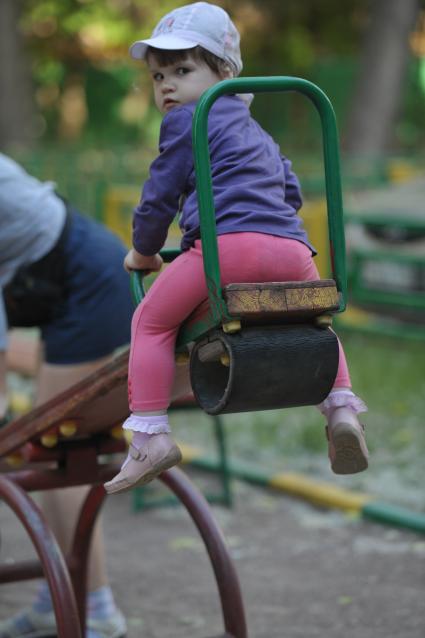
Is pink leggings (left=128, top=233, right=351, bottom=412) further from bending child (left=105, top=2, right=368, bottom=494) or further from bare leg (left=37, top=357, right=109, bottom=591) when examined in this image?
bare leg (left=37, top=357, right=109, bottom=591)

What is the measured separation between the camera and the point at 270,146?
2424 millimetres

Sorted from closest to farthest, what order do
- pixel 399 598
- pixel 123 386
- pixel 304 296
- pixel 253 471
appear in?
1. pixel 304 296
2. pixel 123 386
3. pixel 399 598
4. pixel 253 471

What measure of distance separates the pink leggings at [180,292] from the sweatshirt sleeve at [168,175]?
103 millimetres

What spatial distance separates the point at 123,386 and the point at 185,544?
2.22 m

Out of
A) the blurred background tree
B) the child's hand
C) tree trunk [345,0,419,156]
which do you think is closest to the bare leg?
the child's hand

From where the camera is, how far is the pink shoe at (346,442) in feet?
7.68

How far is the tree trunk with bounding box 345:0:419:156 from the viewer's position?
746 inches

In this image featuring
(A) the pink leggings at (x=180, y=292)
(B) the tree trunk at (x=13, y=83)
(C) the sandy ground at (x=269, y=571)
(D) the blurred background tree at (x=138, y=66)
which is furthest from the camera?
(D) the blurred background tree at (x=138, y=66)

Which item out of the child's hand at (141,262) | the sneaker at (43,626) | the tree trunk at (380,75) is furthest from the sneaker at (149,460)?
the tree trunk at (380,75)

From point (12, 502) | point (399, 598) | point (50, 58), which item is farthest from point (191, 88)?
point (50, 58)

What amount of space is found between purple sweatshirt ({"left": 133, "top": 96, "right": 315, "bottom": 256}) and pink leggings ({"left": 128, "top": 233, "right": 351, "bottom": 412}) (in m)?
0.03

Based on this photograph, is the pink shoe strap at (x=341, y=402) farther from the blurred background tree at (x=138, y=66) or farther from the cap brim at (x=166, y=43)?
the blurred background tree at (x=138, y=66)

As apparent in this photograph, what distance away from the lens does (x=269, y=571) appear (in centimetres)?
435

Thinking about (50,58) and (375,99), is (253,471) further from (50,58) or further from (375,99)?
(50,58)
